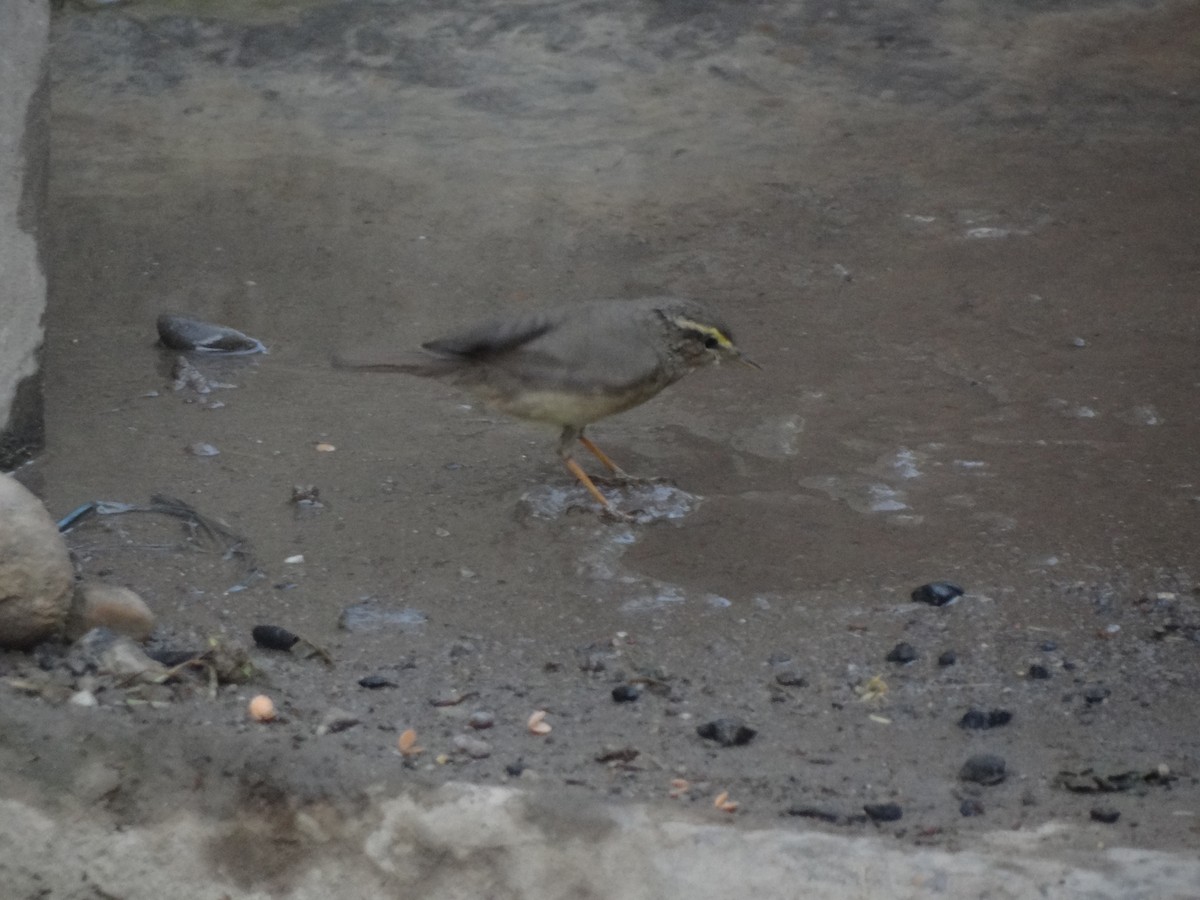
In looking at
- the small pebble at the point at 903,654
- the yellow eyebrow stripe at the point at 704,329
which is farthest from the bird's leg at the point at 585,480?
the small pebble at the point at 903,654

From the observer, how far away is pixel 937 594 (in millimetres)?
4820

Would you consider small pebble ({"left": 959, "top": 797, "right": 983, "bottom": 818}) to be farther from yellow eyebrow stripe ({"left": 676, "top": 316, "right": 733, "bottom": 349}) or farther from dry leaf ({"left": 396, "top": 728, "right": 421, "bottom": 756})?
yellow eyebrow stripe ({"left": 676, "top": 316, "right": 733, "bottom": 349})

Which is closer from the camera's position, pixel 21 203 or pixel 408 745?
pixel 408 745

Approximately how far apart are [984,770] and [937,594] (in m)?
1.05

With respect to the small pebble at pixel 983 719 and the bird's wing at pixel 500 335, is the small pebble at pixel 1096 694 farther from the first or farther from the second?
the bird's wing at pixel 500 335

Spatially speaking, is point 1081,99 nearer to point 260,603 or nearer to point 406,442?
point 406,442

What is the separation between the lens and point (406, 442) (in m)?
5.98

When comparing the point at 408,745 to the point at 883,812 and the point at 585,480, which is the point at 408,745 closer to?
the point at 883,812

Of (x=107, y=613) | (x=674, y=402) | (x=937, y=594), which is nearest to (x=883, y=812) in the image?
(x=937, y=594)

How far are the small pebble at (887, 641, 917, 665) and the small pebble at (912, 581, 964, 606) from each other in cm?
27

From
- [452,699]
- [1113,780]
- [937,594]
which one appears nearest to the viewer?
[1113,780]

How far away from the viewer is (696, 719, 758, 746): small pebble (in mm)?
4035

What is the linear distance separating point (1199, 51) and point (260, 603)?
6.85m

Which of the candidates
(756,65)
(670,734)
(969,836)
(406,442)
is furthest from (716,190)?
(969,836)
